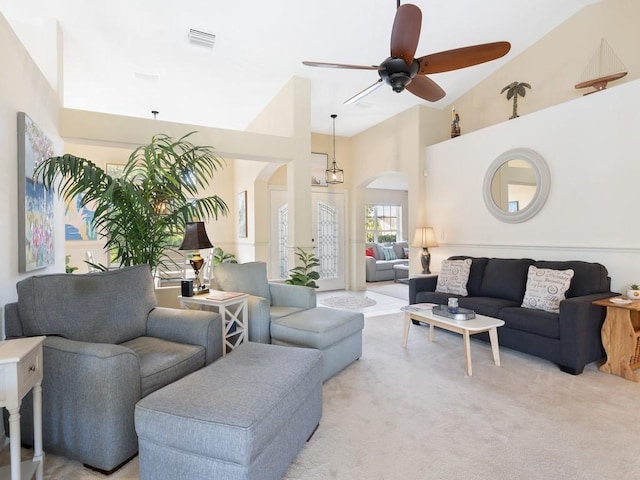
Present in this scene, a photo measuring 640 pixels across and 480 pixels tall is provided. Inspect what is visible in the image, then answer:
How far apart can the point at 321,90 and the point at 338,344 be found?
370cm

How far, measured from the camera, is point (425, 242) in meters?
5.05

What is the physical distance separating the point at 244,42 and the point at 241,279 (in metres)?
2.63

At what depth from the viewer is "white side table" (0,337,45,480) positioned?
1265mm

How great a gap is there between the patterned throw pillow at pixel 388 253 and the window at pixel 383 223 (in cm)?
70

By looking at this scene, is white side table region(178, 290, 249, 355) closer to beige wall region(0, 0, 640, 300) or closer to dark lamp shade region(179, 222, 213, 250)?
dark lamp shade region(179, 222, 213, 250)

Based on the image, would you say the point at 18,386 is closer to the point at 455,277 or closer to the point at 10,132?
the point at 10,132

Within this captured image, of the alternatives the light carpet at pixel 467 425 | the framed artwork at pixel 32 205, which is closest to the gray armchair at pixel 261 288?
the light carpet at pixel 467 425

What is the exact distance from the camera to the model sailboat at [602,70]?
3484 millimetres

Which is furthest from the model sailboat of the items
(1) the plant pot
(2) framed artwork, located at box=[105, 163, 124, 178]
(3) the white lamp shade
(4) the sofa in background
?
(2) framed artwork, located at box=[105, 163, 124, 178]

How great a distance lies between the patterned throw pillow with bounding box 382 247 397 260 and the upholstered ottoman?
227 inches

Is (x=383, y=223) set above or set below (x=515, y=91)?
below

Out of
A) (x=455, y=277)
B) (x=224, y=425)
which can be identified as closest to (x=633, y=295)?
(x=455, y=277)

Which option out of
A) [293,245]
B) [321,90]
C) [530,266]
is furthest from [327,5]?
[530,266]

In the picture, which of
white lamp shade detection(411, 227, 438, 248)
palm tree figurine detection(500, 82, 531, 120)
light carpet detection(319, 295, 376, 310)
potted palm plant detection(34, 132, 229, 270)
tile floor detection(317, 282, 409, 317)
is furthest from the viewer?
light carpet detection(319, 295, 376, 310)
